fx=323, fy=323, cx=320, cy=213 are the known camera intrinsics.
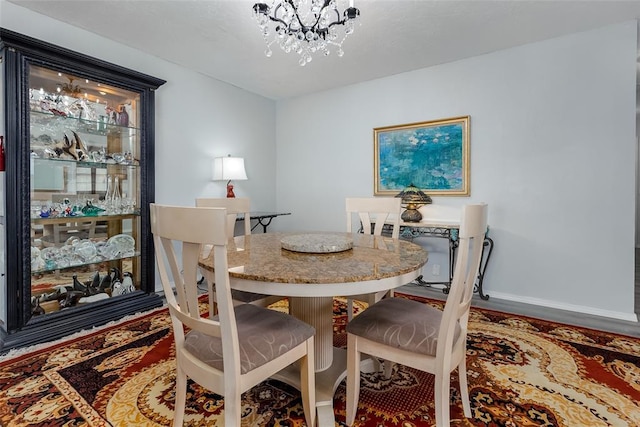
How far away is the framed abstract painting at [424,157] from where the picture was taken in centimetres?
337

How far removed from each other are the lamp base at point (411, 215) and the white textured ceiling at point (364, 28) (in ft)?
5.13

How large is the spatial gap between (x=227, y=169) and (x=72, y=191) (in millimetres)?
1469

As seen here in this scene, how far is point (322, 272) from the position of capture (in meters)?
1.23

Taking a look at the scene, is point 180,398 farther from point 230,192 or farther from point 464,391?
point 230,192

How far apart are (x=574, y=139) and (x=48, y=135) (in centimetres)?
429

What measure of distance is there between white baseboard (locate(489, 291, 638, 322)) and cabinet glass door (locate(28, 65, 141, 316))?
353 centimetres

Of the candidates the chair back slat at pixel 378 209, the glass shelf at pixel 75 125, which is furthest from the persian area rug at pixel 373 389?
the glass shelf at pixel 75 125

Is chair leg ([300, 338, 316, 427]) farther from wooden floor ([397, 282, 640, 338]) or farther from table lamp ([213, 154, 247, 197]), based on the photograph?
table lamp ([213, 154, 247, 197])

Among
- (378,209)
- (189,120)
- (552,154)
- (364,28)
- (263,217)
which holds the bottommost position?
(263,217)

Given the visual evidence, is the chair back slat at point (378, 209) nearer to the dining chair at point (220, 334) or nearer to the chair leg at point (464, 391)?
the chair leg at point (464, 391)

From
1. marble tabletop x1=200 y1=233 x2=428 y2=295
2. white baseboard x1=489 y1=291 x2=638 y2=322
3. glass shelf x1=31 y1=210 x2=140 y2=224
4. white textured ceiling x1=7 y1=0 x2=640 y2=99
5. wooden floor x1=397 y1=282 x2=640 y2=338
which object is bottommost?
wooden floor x1=397 y1=282 x2=640 y2=338

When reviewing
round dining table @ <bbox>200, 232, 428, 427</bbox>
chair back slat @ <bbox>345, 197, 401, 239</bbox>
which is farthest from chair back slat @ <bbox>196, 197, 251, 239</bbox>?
chair back slat @ <bbox>345, 197, 401, 239</bbox>

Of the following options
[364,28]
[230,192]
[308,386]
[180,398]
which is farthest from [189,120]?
[308,386]

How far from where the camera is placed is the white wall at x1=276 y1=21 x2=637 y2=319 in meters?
2.66
